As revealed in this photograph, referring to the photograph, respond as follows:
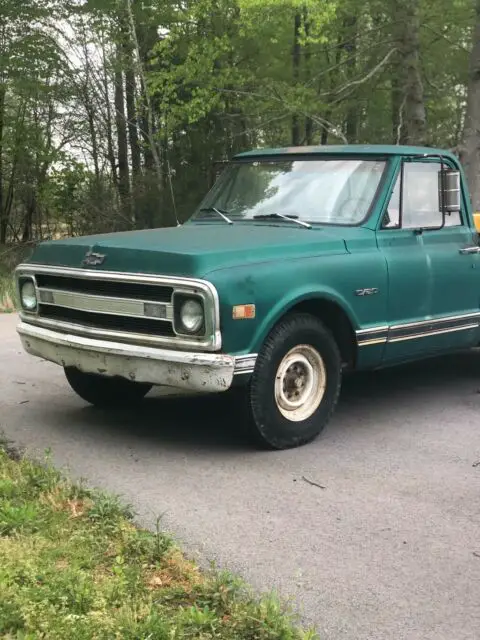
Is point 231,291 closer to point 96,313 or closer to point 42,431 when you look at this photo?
point 96,313

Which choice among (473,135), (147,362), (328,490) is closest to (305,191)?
(147,362)

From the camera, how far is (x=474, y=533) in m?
3.88

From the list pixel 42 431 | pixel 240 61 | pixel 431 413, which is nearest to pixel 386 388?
pixel 431 413

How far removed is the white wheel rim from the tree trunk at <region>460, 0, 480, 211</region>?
973 centimetres

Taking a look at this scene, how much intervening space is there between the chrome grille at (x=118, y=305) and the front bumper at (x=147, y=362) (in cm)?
7

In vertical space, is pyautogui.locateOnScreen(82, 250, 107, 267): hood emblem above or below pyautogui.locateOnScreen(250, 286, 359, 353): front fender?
above

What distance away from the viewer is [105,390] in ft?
20.1

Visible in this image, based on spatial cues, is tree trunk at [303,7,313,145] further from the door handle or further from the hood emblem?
the hood emblem

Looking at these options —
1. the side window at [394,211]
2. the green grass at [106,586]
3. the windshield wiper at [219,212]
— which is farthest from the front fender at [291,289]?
the green grass at [106,586]

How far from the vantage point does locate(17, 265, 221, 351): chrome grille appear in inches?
182

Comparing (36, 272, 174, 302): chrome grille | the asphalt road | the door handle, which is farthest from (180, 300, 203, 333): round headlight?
the door handle

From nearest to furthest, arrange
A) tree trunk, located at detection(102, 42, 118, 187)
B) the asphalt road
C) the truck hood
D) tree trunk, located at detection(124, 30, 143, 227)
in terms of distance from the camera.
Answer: the asphalt road → the truck hood → tree trunk, located at detection(124, 30, 143, 227) → tree trunk, located at detection(102, 42, 118, 187)

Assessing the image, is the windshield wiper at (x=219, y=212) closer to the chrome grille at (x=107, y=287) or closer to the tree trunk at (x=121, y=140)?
the chrome grille at (x=107, y=287)

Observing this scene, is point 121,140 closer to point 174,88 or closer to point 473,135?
point 174,88
